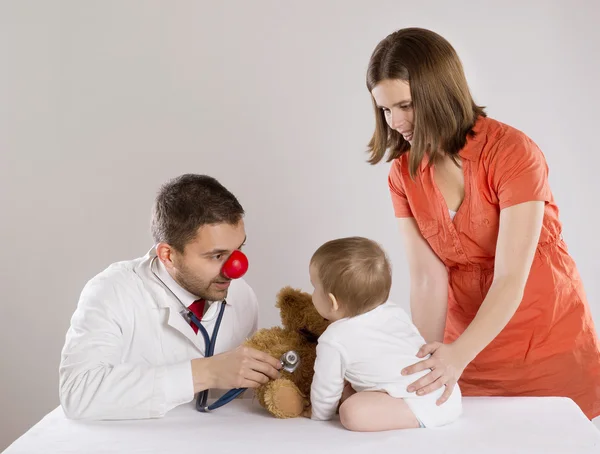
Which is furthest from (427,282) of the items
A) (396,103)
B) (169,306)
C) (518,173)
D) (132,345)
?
(132,345)

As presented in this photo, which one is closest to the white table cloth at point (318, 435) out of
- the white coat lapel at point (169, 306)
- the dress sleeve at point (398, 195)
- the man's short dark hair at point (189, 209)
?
the white coat lapel at point (169, 306)

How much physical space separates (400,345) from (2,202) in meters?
→ 2.22

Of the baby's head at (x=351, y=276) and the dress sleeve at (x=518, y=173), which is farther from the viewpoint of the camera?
the dress sleeve at (x=518, y=173)

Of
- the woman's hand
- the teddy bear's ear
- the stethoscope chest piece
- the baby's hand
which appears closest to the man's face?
the teddy bear's ear

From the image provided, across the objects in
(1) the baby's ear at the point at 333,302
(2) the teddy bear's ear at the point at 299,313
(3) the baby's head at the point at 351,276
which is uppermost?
(3) the baby's head at the point at 351,276

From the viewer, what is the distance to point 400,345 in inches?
75.6

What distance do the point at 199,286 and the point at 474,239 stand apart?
83cm

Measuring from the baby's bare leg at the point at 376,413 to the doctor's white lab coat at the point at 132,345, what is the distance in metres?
0.46

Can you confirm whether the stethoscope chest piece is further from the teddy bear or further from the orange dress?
the orange dress

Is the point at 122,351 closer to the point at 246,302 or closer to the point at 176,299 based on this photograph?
the point at 176,299

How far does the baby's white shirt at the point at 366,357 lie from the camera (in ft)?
6.20

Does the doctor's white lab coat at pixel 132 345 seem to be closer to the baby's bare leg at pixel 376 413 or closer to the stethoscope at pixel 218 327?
the stethoscope at pixel 218 327

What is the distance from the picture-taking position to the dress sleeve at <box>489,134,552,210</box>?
6.61 feet

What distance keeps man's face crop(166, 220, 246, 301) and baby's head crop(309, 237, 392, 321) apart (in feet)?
1.17
